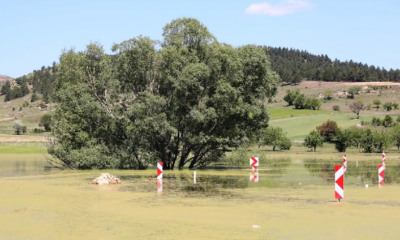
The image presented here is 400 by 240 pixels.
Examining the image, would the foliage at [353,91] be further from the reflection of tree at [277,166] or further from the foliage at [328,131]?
the reflection of tree at [277,166]

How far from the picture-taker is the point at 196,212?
1514 cm

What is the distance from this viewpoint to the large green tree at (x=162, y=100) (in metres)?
36.3

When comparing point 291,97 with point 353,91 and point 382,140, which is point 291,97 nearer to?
point 353,91

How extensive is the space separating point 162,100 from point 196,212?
21.2m

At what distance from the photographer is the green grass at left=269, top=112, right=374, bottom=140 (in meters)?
105

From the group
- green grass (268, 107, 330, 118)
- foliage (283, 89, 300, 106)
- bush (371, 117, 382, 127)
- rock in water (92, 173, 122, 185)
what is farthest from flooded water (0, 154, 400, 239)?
foliage (283, 89, 300, 106)

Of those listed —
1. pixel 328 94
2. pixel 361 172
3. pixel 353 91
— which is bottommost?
pixel 361 172

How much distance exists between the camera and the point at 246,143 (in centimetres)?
3888

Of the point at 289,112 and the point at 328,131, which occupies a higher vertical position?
the point at 289,112

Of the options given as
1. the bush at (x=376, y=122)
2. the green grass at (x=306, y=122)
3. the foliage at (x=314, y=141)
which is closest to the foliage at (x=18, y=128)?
the green grass at (x=306, y=122)

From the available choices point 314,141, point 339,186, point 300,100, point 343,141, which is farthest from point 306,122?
point 339,186

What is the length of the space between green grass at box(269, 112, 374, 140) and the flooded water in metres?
80.8

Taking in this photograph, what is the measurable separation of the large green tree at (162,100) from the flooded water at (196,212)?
45.0 ft

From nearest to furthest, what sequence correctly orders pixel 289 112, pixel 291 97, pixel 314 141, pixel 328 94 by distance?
pixel 314 141 → pixel 289 112 → pixel 291 97 → pixel 328 94
